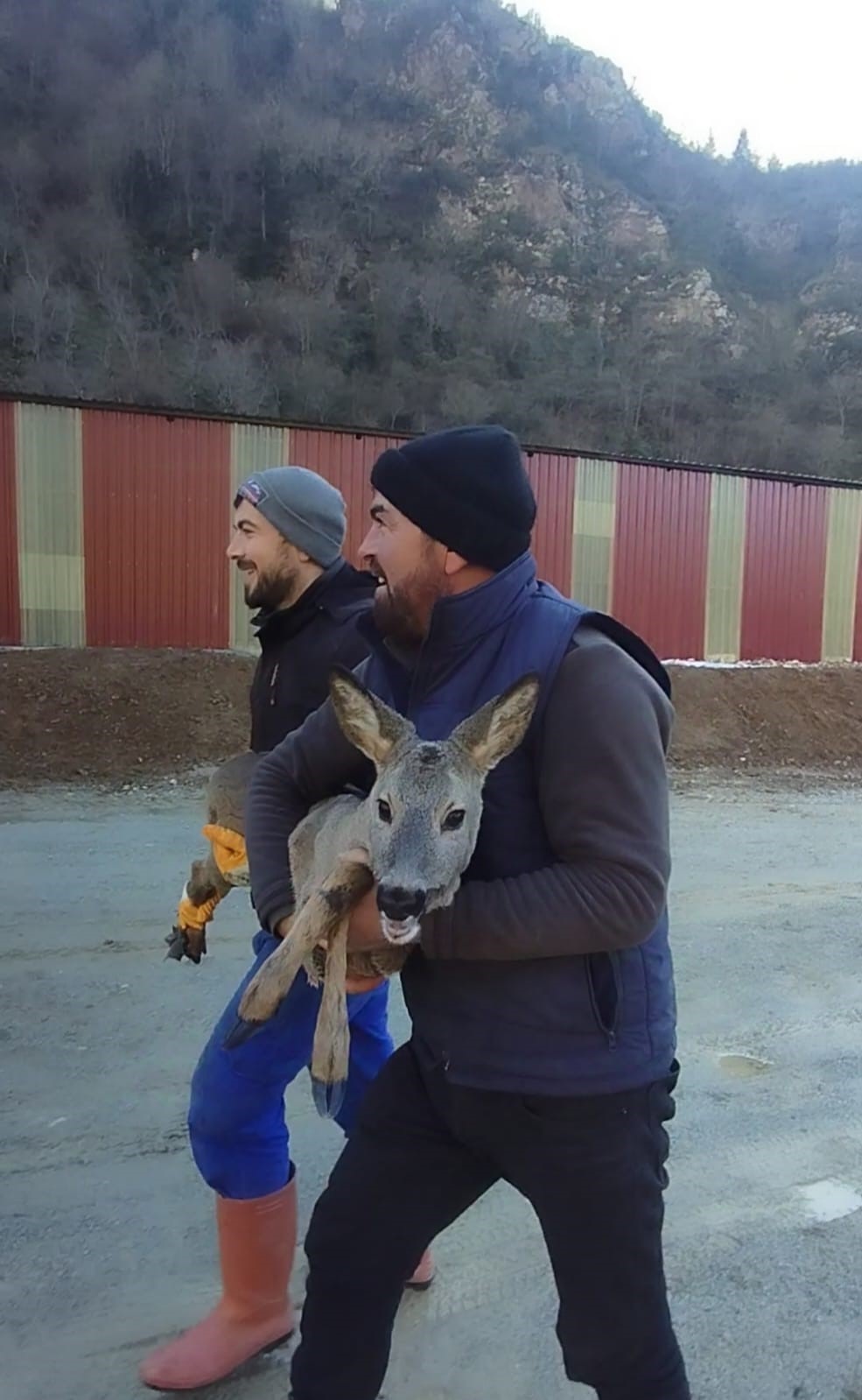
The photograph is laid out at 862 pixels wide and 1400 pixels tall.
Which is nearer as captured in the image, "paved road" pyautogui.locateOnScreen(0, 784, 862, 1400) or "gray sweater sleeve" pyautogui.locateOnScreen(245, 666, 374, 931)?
"gray sweater sleeve" pyautogui.locateOnScreen(245, 666, 374, 931)

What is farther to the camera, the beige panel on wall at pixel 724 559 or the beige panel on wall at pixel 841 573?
the beige panel on wall at pixel 841 573

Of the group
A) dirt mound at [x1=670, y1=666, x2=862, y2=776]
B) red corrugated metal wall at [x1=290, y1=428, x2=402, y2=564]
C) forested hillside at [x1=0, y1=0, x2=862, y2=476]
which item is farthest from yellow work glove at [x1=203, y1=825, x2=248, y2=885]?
forested hillside at [x1=0, y1=0, x2=862, y2=476]

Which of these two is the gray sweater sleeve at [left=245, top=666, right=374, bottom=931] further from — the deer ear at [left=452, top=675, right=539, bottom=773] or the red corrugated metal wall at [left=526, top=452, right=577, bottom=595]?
the red corrugated metal wall at [left=526, top=452, right=577, bottom=595]

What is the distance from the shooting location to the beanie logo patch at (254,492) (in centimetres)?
302

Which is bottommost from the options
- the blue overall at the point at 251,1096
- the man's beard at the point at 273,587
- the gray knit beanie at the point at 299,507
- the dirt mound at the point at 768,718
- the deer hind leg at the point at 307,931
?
the dirt mound at the point at 768,718

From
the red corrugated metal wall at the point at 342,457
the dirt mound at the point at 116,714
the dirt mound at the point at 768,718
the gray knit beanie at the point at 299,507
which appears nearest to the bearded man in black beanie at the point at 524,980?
the gray knit beanie at the point at 299,507

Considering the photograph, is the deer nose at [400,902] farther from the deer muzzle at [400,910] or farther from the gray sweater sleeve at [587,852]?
the gray sweater sleeve at [587,852]

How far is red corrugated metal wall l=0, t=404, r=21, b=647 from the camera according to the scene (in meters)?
17.5

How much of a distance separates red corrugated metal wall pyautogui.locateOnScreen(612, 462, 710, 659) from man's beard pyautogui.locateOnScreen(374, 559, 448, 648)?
19221 mm

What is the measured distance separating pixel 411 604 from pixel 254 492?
1.08 metres

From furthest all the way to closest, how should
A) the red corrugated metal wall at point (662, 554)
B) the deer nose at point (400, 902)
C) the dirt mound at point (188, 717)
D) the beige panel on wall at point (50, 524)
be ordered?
the red corrugated metal wall at point (662, 554) → the beige panel on wall at point (50, 524) → the dirt mound at point (188, 717) → the deer nose at point (400, 902)

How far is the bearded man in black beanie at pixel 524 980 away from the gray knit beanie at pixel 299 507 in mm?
863

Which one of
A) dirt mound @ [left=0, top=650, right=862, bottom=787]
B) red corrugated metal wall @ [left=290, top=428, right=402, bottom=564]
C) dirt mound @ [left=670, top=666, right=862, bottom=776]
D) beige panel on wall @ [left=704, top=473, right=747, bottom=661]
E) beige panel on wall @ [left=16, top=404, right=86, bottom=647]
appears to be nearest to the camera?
dirt mound @ [left=0, top=650, right=862, bottom=787]

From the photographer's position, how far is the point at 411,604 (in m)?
2.14
